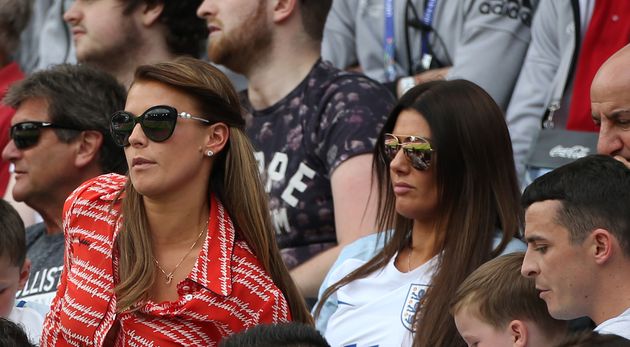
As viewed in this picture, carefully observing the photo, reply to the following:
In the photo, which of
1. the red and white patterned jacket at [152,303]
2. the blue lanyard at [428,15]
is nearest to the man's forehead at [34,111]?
the red and white patterned jacket at [152,303]

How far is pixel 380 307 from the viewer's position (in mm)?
4309

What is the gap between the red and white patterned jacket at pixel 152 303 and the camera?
12.0 feet

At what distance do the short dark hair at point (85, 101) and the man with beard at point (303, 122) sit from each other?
65 centimetres

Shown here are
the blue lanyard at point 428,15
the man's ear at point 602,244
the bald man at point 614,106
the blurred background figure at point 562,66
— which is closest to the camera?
the man's ear at point 602,244

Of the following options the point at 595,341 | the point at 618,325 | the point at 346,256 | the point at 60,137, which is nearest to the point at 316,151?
the point at 346,256

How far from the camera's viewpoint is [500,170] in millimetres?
4281

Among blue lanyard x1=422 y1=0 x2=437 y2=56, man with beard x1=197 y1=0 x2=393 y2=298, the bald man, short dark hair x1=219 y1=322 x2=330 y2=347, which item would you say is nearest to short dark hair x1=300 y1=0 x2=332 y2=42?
man with beard x1=197 y1=0 x2=393 y2=298

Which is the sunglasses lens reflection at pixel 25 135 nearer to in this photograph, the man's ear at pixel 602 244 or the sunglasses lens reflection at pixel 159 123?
the sunglasses lens reflection at pixel 159 123

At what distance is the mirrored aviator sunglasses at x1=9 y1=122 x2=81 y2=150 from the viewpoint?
5227 mm

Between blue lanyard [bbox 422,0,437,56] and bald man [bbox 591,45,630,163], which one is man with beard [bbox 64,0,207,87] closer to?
blue lanyard [bbox 422,0,437,56]

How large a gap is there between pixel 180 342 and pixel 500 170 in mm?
1266

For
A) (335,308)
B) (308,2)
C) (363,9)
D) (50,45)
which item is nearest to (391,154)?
(335,308)

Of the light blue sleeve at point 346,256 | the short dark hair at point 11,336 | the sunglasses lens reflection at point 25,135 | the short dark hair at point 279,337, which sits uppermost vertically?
the short dark hair at point 279,337

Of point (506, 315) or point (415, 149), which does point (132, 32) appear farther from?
point (506, 315)
